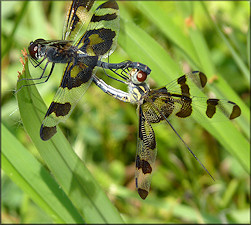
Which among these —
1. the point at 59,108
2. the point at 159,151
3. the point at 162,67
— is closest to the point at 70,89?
the point at 59,108

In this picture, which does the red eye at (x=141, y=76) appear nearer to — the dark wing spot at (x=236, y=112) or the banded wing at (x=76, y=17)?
the banded wing at (x=76, y=17)

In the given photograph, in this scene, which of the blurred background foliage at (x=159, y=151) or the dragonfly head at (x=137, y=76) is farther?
the blurred background foliage at (x=159, y=151)

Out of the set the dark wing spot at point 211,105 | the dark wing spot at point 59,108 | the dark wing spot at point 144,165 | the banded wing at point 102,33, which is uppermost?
the banded wing at point 102,33

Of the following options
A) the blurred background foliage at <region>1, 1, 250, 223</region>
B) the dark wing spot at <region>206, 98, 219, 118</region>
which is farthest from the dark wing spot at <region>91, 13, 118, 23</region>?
the blurred background foliage at <region>1, 1, 250, 223</region>

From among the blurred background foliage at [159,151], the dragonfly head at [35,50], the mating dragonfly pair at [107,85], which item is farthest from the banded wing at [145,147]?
the blurred background foliage at [159,151]

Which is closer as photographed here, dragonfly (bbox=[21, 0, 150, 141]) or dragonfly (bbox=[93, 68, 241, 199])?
dragonfly (bbox=[21, 0, 150, 141])

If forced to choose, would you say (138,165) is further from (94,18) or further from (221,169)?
(221,169)

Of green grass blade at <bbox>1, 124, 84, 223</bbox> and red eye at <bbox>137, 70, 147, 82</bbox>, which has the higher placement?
red eye at <bbox>137, 70, 147, 82</bbox>

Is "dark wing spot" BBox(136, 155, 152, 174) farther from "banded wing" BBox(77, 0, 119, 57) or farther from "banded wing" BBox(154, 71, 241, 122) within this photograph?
"banded wing" BBox(77, 0, 119, 57)
